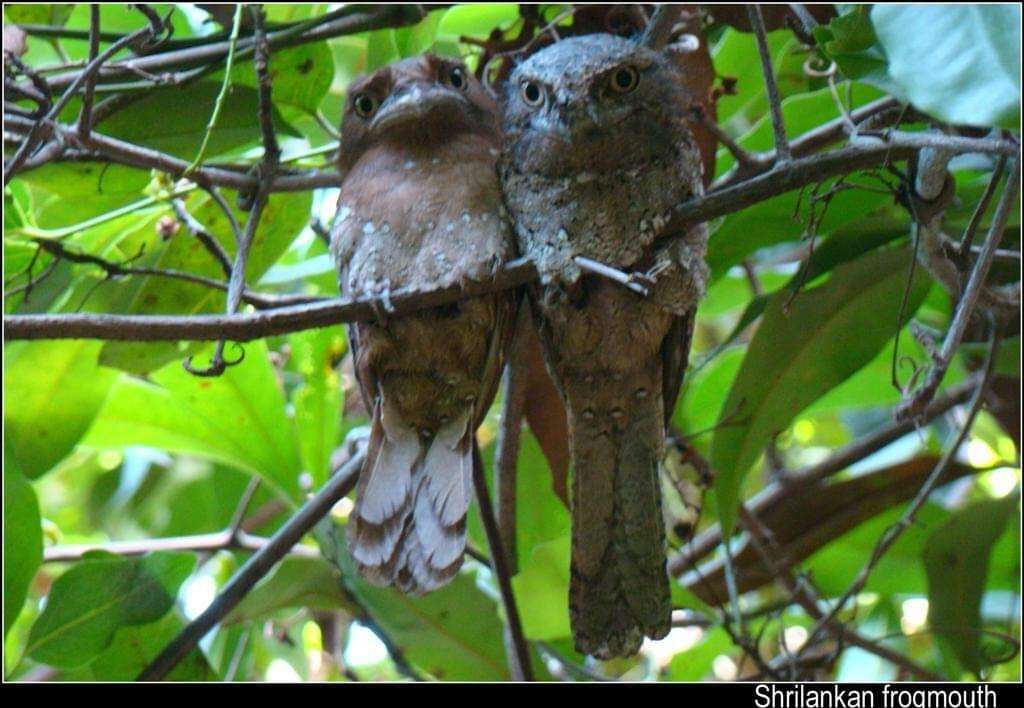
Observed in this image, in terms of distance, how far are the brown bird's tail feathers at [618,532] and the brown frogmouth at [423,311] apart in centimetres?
25

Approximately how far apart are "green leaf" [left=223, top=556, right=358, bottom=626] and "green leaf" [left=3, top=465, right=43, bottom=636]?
1.41ft

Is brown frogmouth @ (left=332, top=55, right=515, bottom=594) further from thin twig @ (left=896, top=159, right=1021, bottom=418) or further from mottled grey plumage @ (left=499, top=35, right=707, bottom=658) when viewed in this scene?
thin twig @ (left=896, top=159, right=1021, bottom=418)

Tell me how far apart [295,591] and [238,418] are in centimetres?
50

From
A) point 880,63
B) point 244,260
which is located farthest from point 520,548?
point 880,63

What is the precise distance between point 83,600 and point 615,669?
5.09ft

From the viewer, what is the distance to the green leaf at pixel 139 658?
2334 mm

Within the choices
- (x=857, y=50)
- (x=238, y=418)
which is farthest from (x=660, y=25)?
(x=238, y=418)

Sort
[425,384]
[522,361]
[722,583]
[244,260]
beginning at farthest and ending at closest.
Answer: [722,583], [522,361], [425,384], [244,260]

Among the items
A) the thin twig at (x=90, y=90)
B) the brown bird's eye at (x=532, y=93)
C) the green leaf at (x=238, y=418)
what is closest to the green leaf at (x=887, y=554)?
the green leaf at (x=238, y=418)

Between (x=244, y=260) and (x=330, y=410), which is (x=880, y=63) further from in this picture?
(x=330, y=410)

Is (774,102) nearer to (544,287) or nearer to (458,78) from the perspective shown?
(544,287)

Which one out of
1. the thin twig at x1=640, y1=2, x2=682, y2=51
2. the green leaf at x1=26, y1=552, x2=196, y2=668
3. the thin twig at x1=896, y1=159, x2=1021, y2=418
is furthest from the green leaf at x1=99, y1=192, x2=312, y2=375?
the thin twig at x1=896, y1=159, x2=1021, y2=418

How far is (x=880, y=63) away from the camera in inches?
64.9

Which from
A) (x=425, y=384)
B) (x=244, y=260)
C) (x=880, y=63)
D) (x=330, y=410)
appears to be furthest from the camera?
(x=330, y=410)
